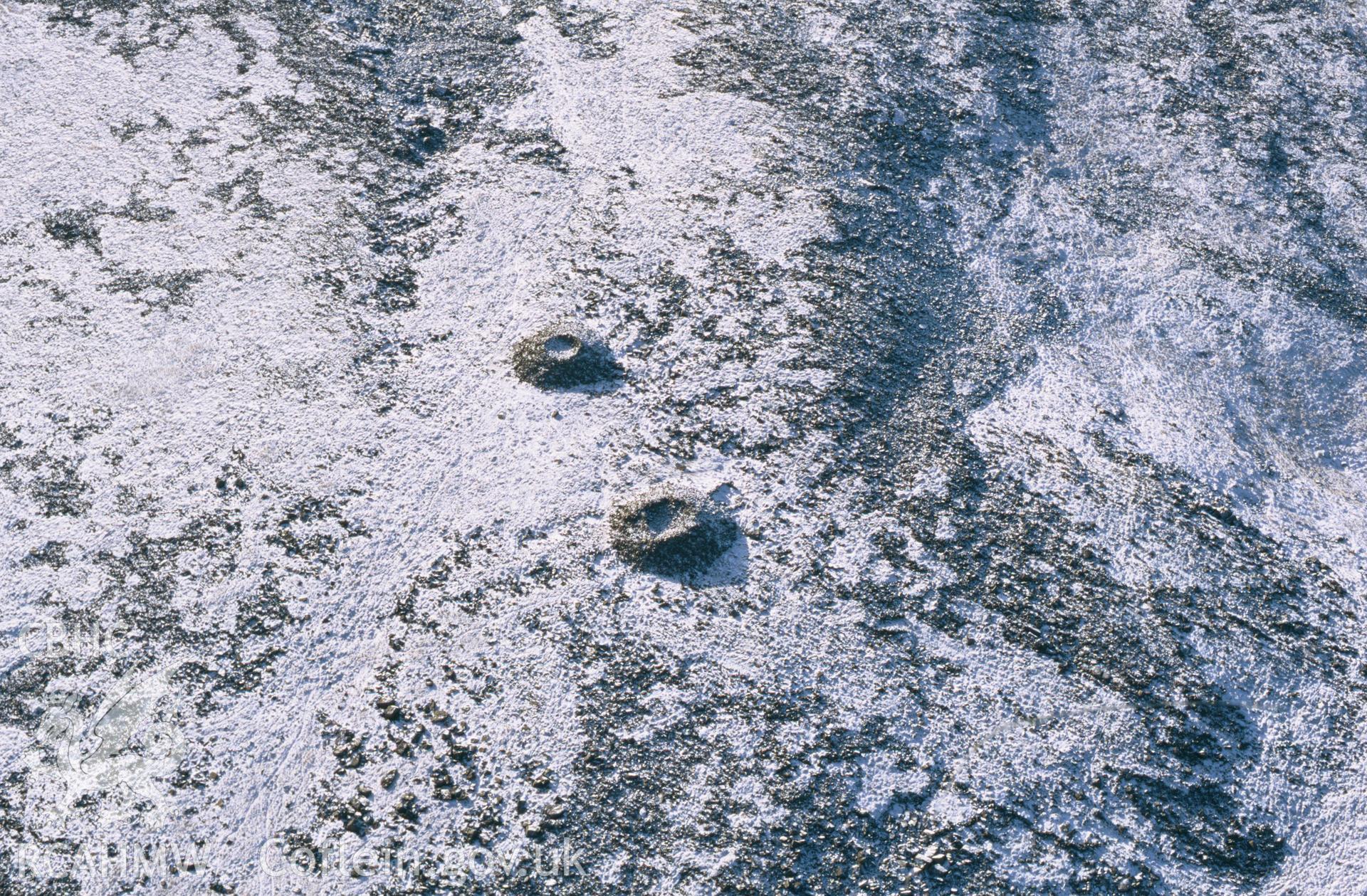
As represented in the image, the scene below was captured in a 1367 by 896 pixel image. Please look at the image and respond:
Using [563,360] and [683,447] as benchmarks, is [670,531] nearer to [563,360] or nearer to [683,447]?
[683,447]

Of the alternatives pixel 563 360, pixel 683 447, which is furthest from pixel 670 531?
pixel 563 360

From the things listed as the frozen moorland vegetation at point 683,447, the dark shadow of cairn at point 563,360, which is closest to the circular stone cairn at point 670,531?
the frozen moorland vegetation at point 683,447

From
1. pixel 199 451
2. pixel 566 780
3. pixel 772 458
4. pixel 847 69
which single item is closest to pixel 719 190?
pixel 847 69

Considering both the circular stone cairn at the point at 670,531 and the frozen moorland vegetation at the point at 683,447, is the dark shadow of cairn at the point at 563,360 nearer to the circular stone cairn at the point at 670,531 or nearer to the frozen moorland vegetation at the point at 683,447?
the frozen moorland vegetation at the point at 683,447

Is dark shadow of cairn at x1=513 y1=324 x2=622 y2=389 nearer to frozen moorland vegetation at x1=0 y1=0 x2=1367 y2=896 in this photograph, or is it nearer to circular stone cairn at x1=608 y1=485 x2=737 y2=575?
frozen moorland vegetation at x1=0 y1=0 x2=1367 y2=896

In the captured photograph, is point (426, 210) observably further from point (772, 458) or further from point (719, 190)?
point (772, 458)

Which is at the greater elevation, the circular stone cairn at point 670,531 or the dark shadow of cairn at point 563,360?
the dark shadow of cairn at point 563,360

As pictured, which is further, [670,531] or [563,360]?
[563,360]
